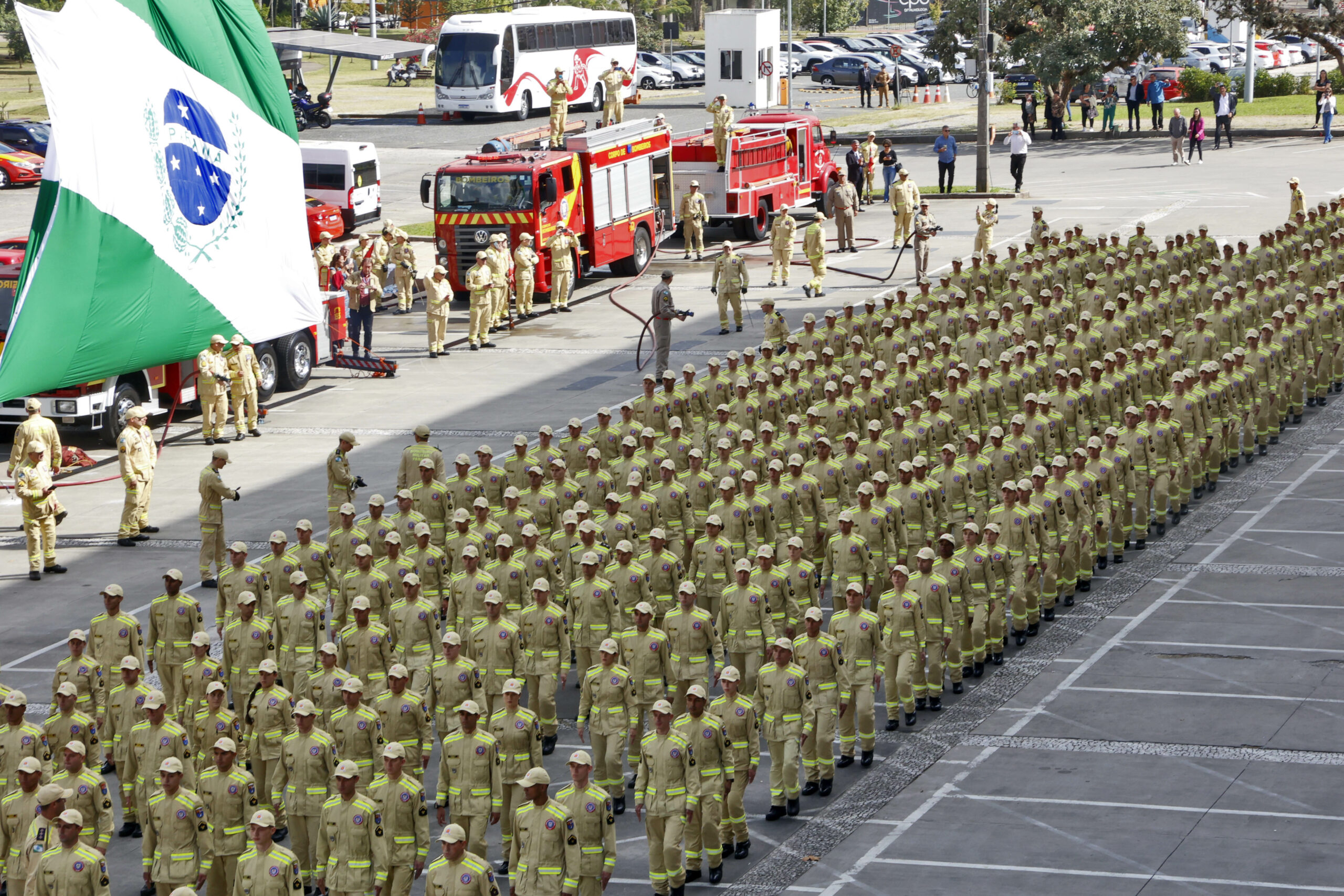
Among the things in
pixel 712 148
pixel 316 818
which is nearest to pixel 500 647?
pixel 316 818

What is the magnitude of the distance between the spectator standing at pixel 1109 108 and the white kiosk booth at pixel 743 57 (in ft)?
32.9

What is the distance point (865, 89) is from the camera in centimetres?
6875

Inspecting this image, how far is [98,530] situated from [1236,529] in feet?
43.6

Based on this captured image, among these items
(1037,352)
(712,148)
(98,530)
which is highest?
(712,148)

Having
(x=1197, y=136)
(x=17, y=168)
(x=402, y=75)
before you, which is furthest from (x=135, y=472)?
(x=402, y=75)

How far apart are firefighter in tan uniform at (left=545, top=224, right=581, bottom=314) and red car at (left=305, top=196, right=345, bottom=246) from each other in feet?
27.5

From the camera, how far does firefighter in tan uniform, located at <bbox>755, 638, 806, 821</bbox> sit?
13.2 meters

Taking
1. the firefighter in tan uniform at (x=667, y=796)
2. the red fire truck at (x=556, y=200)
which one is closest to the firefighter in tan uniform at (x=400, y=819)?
the firefighter in tan uniform at (x=667, y=796)

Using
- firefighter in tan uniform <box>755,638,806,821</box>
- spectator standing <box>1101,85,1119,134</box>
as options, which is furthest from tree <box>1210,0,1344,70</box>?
firefighter in tan uniform <box>755,638,806,821</box>

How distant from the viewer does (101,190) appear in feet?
52.5

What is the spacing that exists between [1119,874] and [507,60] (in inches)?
2036

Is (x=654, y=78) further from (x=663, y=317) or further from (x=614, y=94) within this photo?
(x=663, y=317)

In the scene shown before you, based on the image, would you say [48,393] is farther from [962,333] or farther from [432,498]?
[962,333]

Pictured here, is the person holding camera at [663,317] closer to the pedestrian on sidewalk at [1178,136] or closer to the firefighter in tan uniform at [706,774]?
the firefighter in tan uniform at [706,774]
